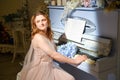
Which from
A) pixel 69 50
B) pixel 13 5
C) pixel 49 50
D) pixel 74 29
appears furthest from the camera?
pixel 13 5

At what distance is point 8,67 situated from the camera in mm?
3725

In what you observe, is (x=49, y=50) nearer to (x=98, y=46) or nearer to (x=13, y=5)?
(x=98, y=46)

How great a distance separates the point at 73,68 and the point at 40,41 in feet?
2.06

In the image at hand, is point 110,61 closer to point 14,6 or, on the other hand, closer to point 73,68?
point 73,68

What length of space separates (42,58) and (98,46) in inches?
Result: 28.3

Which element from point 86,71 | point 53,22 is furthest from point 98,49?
point 53,22

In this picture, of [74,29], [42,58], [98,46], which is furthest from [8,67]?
[42,58]

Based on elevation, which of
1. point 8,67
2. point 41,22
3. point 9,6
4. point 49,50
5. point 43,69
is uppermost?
point 9,6

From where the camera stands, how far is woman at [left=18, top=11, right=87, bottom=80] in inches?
64.2

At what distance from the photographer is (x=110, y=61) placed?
2.03 meters

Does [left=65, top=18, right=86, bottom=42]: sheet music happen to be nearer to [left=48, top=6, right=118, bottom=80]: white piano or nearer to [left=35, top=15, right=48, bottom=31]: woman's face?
[left=48, top=6, right=118, bottom=80]: white piano

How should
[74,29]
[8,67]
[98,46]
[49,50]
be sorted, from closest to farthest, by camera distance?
[49,50], [98,46], [74,29], [8,67]

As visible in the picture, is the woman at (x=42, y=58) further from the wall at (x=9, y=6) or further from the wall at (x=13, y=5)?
the wall at (x=9, y=6)

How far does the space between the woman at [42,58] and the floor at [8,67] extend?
1.65 meters
